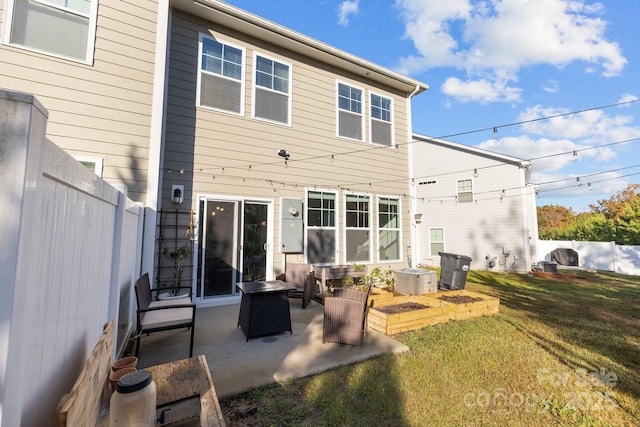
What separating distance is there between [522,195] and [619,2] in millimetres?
6937

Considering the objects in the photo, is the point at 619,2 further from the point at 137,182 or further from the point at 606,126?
the point at 606,126

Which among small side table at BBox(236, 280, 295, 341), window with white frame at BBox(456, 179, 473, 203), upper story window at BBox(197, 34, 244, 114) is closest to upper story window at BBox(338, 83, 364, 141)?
upper story window at BBox(197, 34, 244, 114)

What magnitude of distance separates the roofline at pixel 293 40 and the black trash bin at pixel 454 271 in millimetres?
5103

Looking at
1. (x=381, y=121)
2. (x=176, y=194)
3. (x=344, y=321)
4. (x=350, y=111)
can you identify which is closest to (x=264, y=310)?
(x=344, y=321)

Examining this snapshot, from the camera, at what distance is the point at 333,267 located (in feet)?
21.1

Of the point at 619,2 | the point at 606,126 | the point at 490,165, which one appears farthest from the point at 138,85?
the point at 606,126

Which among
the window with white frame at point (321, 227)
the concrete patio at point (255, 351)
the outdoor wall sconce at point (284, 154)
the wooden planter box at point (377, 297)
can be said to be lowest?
the concrete patio at point (255, 351)

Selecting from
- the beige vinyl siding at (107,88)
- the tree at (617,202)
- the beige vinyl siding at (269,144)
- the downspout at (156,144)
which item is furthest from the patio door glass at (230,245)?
the tree at (617,202)

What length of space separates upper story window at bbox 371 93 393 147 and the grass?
17.2 feet

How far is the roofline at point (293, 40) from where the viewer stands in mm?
5469

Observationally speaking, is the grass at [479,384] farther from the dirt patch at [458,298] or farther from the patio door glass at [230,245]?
the patio door glass at [230,245]

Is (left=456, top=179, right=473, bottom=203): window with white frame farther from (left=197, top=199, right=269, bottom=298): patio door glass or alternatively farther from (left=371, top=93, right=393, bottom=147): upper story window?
(left=197, top=199, right=269, bottom=298): patio door glass

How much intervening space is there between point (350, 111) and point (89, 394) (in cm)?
755

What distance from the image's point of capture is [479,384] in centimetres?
293
